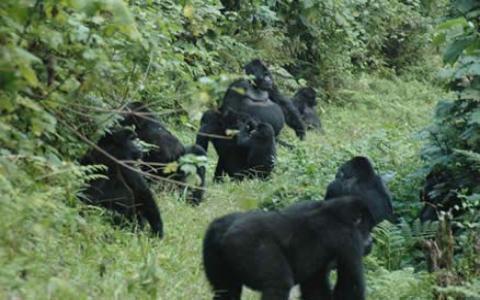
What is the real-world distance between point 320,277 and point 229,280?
2.44 ft

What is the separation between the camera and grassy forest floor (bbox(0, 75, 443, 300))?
474 cm

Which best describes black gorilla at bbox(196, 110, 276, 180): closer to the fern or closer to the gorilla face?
the gorilla face

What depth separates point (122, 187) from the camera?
804 centimetres

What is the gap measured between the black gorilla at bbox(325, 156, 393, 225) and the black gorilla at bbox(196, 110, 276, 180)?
142 inches

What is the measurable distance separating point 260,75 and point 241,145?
104 inches

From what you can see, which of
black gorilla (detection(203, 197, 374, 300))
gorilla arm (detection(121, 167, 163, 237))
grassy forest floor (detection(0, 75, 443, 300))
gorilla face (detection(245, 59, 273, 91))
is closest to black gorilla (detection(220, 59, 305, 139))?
gorilla face (detection(245, 59, 273, 91))

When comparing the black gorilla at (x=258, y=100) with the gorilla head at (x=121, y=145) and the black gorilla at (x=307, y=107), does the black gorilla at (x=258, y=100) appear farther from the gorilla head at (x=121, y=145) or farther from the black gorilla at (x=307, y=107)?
the gorilla head at (x=121, y=145)

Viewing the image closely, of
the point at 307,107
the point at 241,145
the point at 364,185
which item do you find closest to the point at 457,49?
the point at 364,185

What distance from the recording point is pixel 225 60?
56.3 ft

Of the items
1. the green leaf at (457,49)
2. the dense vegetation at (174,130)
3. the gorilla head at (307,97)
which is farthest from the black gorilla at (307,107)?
the green leaf at (457,49)

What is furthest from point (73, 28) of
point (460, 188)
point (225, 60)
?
point (225, 60)

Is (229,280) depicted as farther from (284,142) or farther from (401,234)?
(284,142)

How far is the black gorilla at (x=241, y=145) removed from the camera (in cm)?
1173

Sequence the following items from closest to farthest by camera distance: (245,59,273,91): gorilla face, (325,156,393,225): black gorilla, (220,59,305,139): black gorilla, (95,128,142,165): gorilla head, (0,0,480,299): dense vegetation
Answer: (0,0,480,299): dense vegetation → (325,156,393,225): black gorilla → (95,128,142,165): gorilla head → (220,59,305,139): black gorilla → (245,59,273,91): gorilla face
